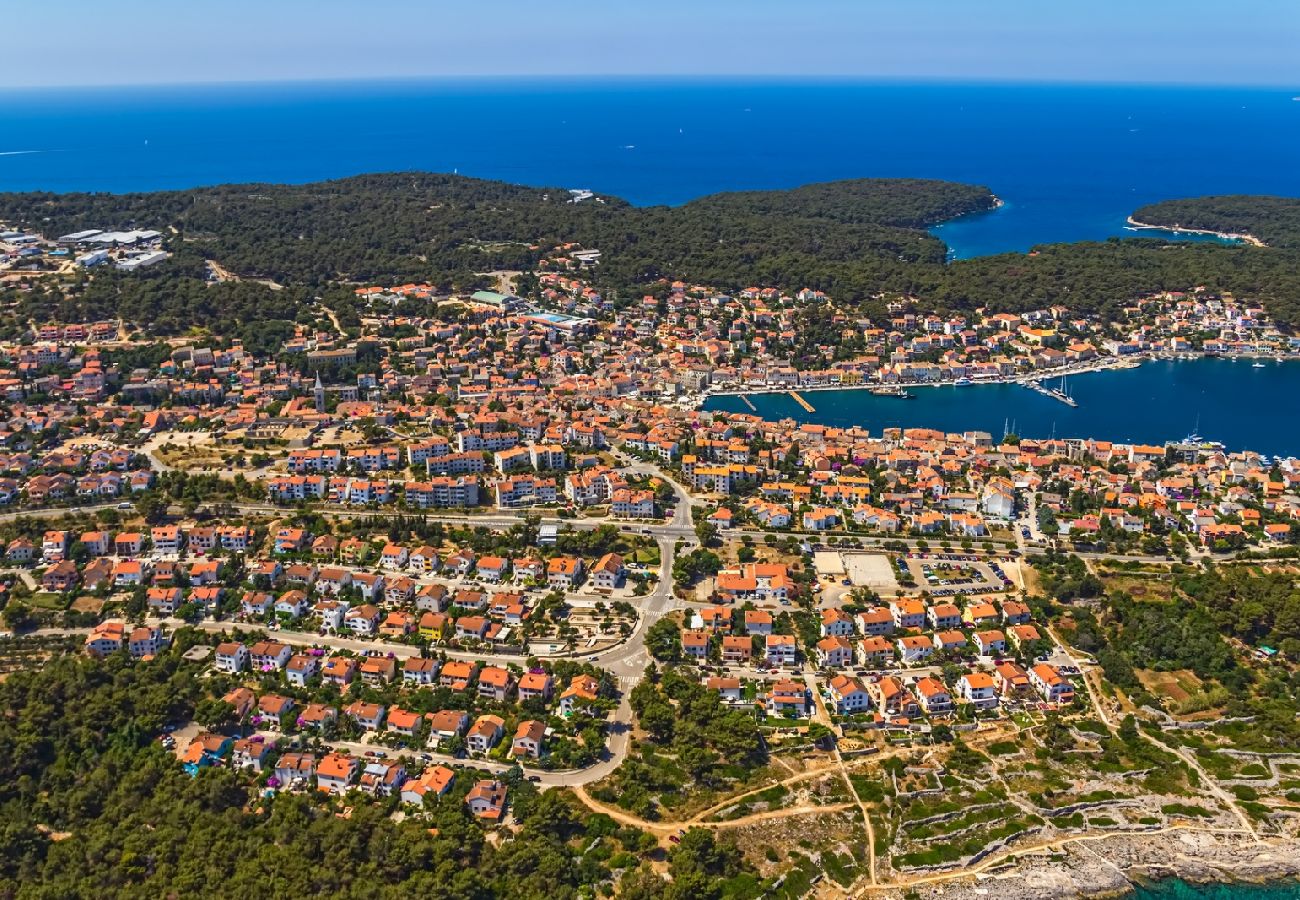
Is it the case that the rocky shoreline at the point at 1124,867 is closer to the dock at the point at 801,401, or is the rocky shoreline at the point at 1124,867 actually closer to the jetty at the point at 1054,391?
the dock at the point at 801,401

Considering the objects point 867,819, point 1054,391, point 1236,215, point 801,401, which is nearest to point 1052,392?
point 1054,391

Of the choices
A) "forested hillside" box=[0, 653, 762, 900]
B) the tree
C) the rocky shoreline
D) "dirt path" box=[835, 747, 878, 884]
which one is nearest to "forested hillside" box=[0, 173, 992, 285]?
the tree

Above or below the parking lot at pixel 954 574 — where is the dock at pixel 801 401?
below

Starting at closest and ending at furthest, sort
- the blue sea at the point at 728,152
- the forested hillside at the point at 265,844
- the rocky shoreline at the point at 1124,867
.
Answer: the forested hillside at the point at 265,844 < the rocky shoreline at the point at 1124,867 < the blue sea at the point at 728,152

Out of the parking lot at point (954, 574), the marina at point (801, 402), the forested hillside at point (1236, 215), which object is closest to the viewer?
the parking lot at point (954, 574)

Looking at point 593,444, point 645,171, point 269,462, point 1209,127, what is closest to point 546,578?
point 593,444

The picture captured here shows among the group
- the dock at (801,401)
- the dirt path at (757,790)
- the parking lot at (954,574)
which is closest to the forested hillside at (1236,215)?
the dock at (801,401)
